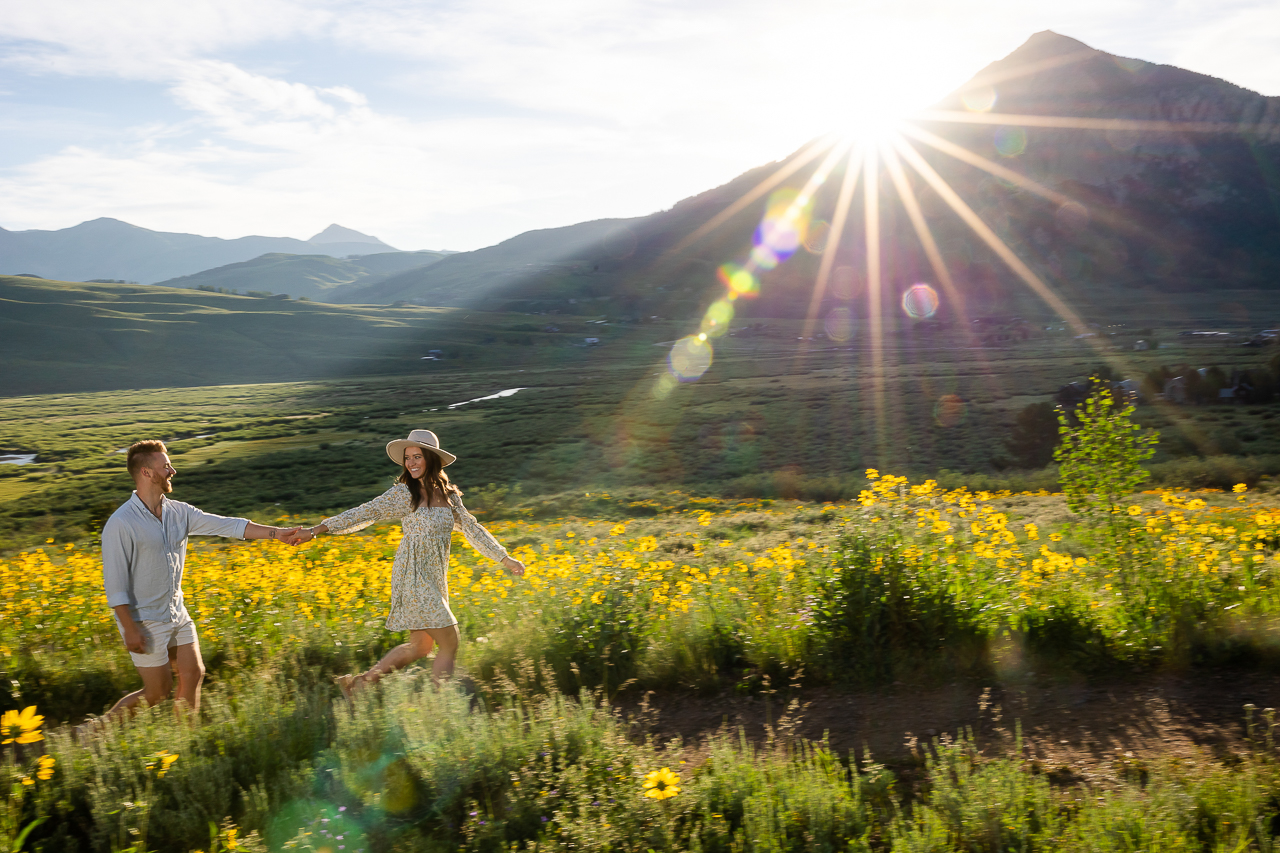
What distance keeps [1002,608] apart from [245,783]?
4.84 m

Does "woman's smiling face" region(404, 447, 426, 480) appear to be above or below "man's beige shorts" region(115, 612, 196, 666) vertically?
above

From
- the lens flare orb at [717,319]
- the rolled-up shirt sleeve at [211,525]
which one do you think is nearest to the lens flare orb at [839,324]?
the lens flare orb at [717,319]

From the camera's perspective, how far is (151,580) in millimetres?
4574

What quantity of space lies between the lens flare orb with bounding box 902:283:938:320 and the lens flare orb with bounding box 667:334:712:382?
53502 millimetres

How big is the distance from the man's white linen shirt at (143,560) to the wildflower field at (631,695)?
640mm

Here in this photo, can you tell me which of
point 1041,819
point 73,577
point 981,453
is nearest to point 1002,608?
point 1041,819

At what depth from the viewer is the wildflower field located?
3.38m

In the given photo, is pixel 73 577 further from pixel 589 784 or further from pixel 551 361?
pixel 551 361

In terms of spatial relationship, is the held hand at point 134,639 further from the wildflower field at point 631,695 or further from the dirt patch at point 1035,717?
the dirt patch at point 1035,717

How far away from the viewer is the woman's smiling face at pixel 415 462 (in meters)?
5.18

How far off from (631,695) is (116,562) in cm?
333

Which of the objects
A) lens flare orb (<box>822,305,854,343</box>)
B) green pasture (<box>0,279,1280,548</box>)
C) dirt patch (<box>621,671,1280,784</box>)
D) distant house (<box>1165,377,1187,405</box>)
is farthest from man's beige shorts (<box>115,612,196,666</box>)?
lens flare orb (<box>822,305,854,343</box>)

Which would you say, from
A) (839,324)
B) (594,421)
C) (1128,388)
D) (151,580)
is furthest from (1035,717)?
(839,324)

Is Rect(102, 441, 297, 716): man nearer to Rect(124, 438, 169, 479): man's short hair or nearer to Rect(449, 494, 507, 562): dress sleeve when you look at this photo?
Rect(124, 438, 169, 479): man's short hair
